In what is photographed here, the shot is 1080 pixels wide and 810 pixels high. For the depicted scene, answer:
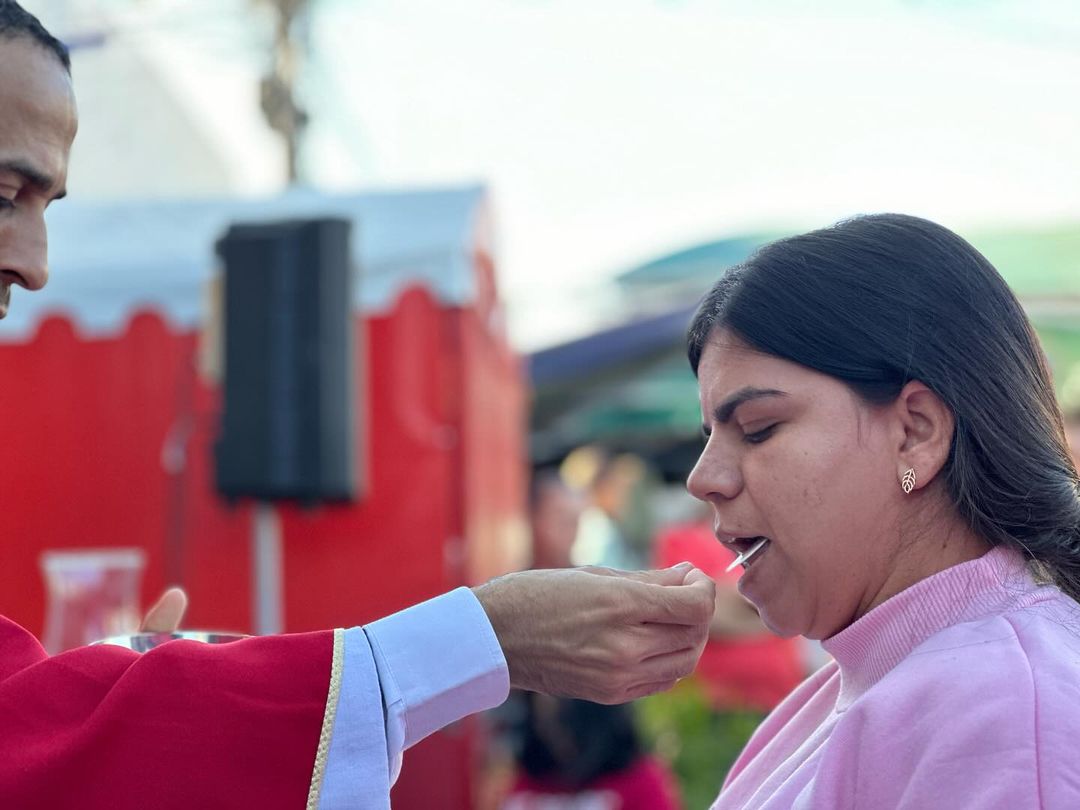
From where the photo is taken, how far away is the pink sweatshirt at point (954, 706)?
1287mm

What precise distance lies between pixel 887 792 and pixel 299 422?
3.88m

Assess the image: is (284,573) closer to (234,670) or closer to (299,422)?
(299,422)

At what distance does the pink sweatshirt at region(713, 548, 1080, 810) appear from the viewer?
1.29 m

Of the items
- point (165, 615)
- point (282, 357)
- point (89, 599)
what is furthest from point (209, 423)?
point (165, 615)

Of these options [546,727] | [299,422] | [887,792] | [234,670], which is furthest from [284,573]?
[887,792]

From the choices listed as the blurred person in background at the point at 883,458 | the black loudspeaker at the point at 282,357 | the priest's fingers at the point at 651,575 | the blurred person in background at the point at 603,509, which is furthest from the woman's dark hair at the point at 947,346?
the blurred person in background at the point at 603,509

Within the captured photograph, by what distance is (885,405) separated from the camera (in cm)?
160

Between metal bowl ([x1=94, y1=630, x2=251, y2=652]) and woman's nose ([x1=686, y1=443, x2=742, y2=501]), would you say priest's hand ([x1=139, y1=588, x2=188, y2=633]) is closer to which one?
metal bowl ([x1=94, y1=630, x2=251, y2=652])

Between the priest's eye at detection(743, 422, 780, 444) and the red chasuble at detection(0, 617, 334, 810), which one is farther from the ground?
the priest's eye at detection(743, 422, 780, 444)

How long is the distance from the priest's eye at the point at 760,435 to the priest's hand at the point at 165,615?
0.85m

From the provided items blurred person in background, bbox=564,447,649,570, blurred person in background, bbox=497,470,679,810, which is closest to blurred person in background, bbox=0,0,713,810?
blurred person in background, bbox=497,470,679,810

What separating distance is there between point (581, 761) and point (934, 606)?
3277 mm

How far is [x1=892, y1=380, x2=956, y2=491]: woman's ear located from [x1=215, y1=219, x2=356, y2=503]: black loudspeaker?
3598 mm

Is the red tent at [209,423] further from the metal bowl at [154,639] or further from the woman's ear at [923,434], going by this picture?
the woman's ear at [923,434]
